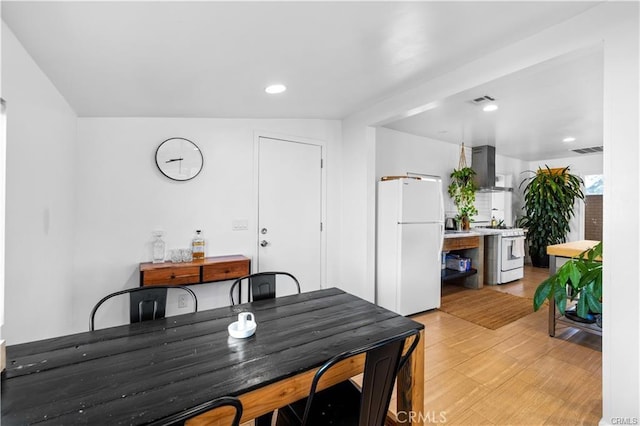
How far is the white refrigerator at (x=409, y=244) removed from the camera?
3.35 meters

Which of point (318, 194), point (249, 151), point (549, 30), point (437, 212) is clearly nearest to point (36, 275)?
point (249, 151)

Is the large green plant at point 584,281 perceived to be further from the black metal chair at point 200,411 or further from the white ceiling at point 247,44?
the black metal chair at point 200,411

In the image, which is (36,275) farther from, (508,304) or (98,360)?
(508,304)

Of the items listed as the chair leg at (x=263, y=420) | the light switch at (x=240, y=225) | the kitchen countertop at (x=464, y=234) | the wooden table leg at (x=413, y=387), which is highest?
the light switch at (x=240, y=225)

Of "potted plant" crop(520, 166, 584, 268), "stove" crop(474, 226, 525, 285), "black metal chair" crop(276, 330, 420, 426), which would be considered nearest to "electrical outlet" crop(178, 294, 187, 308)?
"black metal chair" crop(276, 330, 420, 426)

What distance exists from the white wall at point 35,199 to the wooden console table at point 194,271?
0.60 m

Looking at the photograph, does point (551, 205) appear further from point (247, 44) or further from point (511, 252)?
point (247, 44)

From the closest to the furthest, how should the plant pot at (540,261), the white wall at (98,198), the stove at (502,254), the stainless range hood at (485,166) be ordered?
the white wall at (98,198), the stove at (502,254), the stainless range hood at (485,166), the plant pot at (540,261)

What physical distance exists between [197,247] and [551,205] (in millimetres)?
6297

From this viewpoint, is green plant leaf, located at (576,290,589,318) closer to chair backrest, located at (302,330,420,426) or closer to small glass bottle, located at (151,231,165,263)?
chair backrest, located at (302,330,420,426)

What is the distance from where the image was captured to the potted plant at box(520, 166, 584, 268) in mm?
5656

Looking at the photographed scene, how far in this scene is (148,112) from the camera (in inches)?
106

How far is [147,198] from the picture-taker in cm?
284

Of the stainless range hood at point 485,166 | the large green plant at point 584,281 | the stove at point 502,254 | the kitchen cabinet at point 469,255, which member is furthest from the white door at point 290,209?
the stainless range hood at point 485,166
